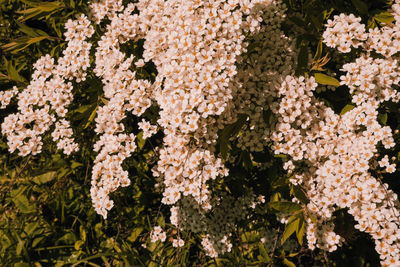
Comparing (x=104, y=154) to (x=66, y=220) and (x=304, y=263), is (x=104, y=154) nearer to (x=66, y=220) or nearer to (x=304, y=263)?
(x=66, y=220)

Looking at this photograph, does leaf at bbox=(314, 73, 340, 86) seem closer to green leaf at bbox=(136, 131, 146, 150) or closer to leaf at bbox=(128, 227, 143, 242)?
green leaf at bbox=(136, 131, 146, 150)

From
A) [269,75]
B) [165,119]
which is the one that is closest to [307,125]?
[269,75]

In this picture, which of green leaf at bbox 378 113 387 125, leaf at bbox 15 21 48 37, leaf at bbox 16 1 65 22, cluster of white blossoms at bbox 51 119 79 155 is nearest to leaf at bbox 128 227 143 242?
cluster of white blossoms at bbox 51 119 79 155

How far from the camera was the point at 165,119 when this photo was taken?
2713 millimetres

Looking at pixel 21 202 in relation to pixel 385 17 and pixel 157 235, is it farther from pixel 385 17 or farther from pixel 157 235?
pixel 385 17


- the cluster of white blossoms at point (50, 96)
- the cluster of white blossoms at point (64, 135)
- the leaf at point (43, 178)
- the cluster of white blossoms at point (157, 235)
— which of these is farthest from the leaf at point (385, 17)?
the leaf at point (43, 178)

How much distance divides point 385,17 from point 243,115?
4.83 feet

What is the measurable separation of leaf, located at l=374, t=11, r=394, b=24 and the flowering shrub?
0.02 meters

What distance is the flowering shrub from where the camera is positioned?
2.53 meters

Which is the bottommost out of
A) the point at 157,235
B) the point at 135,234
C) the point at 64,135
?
the point at 135,234

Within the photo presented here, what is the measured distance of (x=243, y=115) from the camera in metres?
2.64

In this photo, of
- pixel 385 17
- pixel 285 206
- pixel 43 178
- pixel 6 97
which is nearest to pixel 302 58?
pixel 385 17

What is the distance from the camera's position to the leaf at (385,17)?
8.69 feet

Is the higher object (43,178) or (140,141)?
(140,141)
